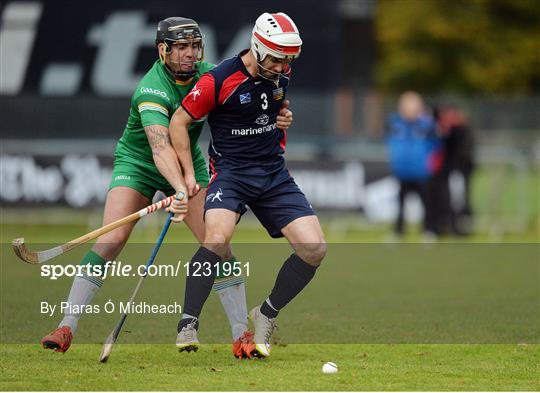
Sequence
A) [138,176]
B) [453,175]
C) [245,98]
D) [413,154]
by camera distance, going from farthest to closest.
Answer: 1. [453,175]
2. [413,154]
3. [138,176]
4. [245,98]

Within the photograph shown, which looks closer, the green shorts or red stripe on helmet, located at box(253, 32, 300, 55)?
red stripe on helmet, located at box(253, 32, 300, 55)

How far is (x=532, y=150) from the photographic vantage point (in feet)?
83.4

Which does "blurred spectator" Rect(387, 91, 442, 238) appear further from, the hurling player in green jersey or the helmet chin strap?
the helmet chin strap

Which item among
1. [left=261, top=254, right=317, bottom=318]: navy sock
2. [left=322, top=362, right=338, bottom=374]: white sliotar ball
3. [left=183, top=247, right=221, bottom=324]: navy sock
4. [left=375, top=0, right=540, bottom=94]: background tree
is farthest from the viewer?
[left=375, top=0, right=540, bottom=94]: background tree

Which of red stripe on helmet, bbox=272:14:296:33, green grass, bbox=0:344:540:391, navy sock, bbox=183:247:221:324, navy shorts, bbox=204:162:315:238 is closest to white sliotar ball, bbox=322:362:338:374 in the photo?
green grass, bbox=0:344:540:391

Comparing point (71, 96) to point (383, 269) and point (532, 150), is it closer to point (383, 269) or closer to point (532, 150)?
point (383, 269)

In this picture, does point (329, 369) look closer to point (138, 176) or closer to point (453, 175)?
point (138, 176)

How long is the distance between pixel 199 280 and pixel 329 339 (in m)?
1.41

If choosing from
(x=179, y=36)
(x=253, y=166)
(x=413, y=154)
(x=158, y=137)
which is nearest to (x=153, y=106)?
(x=158, y=137)

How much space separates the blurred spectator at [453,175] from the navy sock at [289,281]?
10.1 metres

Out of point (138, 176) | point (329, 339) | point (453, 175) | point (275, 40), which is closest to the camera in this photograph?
point (275, 40)

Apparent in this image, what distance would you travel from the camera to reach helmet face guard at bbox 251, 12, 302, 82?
7.47 m

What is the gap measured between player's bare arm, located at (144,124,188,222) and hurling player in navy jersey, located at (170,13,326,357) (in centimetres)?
6

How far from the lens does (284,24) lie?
24.9ft
